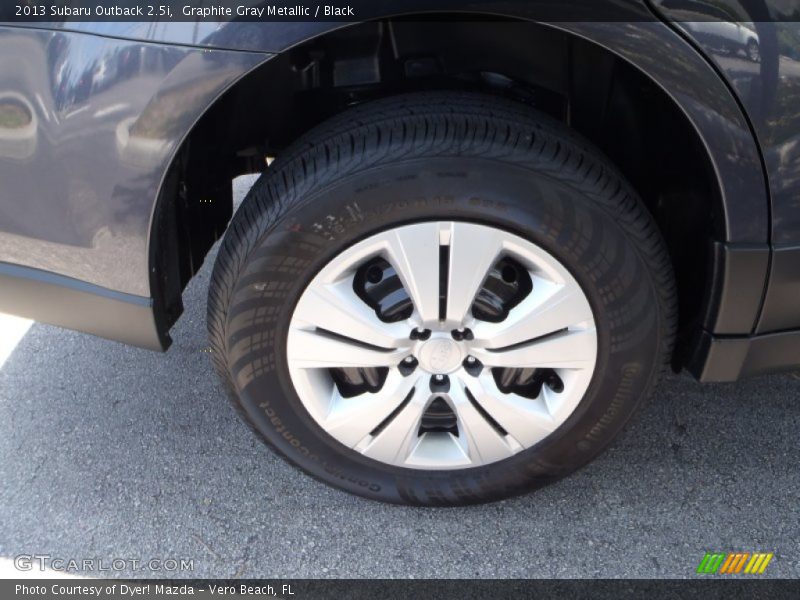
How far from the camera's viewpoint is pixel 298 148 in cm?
171

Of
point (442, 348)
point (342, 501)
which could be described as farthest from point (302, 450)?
point (442, 348)

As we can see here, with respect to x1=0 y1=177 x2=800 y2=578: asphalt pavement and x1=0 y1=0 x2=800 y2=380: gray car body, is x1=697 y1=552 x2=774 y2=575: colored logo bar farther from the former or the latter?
x1=0 y1=0 x2=800 y2=380: gray car body

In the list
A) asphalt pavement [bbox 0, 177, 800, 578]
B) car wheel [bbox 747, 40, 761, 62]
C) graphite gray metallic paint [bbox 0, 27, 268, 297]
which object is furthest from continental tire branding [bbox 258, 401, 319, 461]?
car wheel [bbox 747, 40, 761, 62]

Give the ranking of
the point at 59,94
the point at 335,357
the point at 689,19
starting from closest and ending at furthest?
1. the point at 689,19
2. the point at 59,94
3. the point at 335,357

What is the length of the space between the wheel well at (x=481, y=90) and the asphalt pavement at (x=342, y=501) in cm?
45

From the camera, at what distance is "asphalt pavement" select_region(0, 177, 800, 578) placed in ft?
6.07

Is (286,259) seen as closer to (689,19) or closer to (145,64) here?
(145,64)

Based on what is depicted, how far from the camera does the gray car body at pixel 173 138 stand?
145 centimetres

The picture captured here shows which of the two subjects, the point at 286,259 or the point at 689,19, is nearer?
the point at 689,19

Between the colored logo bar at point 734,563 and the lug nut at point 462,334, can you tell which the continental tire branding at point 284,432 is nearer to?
the lug nut at point 462,334

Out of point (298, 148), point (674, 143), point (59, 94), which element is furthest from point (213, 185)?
point (674, 143)

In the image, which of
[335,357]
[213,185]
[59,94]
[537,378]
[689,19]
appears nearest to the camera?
[689,19]

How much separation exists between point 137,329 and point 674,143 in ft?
4.38

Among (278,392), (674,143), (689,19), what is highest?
(689,19)
